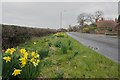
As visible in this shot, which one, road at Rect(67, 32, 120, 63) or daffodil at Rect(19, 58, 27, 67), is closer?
daffodil at Rect(19, 58, 27, 67)

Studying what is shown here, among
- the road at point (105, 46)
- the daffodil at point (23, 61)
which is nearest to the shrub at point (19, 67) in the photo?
the daffodil at point (23, 61)

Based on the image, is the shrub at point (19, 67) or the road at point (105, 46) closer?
the shrub at point (19, 67)

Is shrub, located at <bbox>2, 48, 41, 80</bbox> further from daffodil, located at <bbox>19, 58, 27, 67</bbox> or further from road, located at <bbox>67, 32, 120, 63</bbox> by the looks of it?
road, located at <bbox>67, 32, 120, 63</bbox>

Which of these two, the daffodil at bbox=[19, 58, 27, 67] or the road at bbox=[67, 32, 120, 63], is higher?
the daffodil at bbox=[19, 58, 27, 67]

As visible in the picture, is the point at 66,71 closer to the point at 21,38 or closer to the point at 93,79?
the point at 93,79

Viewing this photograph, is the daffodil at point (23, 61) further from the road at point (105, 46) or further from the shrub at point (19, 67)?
the road at point (105, 46)

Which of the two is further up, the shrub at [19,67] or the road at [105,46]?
the shrub at [19,67]

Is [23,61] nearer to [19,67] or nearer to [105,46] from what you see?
[19,67]

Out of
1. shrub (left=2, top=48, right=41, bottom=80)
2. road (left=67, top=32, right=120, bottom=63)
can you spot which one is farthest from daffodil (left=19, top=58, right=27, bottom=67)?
road (left=67, top=32, right=120, bottom=63)

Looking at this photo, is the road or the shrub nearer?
the shrub

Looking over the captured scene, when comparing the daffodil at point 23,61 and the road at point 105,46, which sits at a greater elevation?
the daffodil at point 23,61

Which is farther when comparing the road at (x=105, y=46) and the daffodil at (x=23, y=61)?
the road at (x=105, y=46)

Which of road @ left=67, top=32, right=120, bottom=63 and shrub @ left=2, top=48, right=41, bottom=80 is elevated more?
shrub @ left=2, top=48, right=41, bottom=80

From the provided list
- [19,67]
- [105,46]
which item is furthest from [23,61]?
[105,46]
